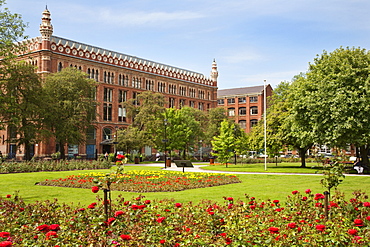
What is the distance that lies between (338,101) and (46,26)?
4735 cm

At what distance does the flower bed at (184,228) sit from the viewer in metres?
5.36

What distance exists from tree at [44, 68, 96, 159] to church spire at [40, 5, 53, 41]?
14.0 m

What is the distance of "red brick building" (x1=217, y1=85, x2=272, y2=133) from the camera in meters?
97.7

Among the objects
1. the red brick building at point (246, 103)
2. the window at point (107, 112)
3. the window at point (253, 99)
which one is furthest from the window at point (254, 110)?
the window at point (107, 112)

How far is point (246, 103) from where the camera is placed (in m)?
99.7

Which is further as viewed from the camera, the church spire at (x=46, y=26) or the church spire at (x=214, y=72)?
the church spire at (x=214, y=72)

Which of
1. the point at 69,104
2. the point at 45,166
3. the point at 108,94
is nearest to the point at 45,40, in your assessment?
the point at 108,94

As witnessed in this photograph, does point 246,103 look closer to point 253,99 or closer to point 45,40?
point 253,99

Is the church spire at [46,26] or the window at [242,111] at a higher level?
the church spire at [46,26]

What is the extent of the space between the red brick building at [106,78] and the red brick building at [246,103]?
53.2ft

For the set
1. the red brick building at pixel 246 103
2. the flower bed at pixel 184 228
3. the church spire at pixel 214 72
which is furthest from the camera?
the red brick building at pixel 246 103

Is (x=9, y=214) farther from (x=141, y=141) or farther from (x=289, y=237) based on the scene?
(x=141, y=141)

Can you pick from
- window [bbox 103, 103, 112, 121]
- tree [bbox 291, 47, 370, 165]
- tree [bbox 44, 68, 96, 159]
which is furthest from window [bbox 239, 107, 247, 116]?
tree [bbox 291, 47, 370, 165]

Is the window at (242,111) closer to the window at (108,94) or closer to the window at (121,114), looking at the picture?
the window at (121,114)
